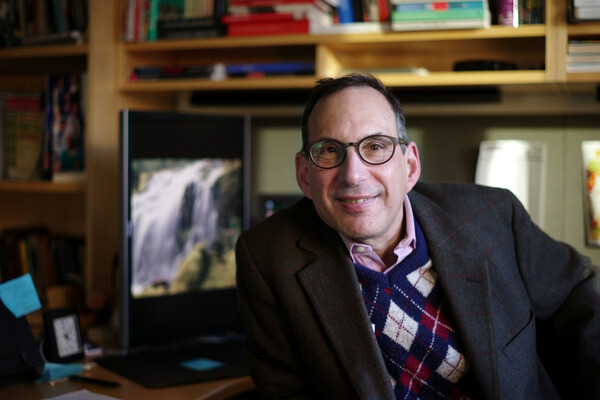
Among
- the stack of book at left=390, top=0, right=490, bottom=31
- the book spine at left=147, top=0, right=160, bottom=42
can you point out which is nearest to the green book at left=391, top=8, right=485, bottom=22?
the stack of book at left=390, top=0, right=490, bottom=31

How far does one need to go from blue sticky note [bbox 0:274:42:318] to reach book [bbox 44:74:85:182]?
74cm

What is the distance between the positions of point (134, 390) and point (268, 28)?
1222mm

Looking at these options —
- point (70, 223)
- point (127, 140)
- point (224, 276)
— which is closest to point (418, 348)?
point (224, 276)

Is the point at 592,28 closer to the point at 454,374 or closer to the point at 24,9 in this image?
the point at 454,374

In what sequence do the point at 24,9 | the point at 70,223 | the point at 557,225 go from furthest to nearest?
the point at 70,223, the point at 24,9, the point at 557,225

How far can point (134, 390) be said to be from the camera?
1732mm

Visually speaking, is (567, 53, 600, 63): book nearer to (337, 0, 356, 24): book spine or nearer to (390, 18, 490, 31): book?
(390, 18, 490, 31): book

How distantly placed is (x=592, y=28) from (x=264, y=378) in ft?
4.47

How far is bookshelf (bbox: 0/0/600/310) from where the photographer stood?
2.04 meters

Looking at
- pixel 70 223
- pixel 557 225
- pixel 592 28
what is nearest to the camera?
pixel 592 28

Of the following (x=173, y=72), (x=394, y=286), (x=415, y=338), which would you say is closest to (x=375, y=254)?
(x=394, y=286)

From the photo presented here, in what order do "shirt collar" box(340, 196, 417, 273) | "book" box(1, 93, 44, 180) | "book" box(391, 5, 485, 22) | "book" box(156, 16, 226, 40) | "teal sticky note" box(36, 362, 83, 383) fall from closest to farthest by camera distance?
"shirt collar" box(340, 196, 417, 273) < "teal sticky note" box(36, 362, 83, 383) < "book" box(391, 5, 485, 22) < "book" box(156, 16, 226, 40) < "book" box(1, 93, 44, 180)

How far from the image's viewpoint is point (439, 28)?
2035mm

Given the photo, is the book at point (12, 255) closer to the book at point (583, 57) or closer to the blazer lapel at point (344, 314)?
the blazer lapel at point (344, 314)
